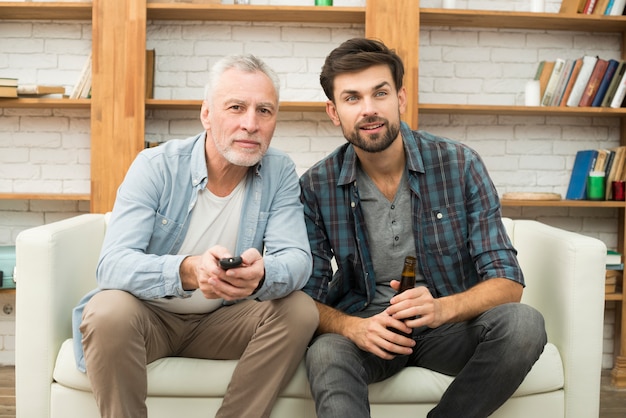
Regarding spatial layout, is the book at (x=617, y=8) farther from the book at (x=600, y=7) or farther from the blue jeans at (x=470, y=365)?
the blue jeans at (x=470, y=365)

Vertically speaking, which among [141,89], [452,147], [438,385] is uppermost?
[141,89]

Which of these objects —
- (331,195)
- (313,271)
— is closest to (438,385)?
(313,271)

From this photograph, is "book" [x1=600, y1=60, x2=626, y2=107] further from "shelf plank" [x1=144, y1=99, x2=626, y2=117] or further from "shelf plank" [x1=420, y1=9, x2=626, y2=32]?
"shelf plank" [x1=420, y1=9, x2=626, y2=32]

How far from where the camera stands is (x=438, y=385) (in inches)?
77.5

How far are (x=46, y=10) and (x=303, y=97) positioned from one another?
4.30ft

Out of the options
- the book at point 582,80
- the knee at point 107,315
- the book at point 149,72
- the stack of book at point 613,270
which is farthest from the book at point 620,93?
the knee at point 107,315

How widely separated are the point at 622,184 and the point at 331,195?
1897mm

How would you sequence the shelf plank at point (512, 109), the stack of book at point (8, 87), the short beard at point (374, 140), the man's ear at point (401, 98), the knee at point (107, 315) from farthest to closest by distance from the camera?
the shelf plank at point (512, 109), the stack of book at point (8, 87), the man's ear at point (401, 98), the short beard at point (374, 140), the knee at point (107, 315)

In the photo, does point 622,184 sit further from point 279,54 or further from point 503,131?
point 279,54

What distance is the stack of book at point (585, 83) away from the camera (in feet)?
11.1

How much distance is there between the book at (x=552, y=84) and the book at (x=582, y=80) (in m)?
0.08

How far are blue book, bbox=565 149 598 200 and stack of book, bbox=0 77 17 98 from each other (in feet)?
9.02

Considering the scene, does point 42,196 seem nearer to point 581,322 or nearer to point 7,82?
point 7,82

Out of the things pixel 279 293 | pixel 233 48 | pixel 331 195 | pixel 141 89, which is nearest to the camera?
pixel 279 293
